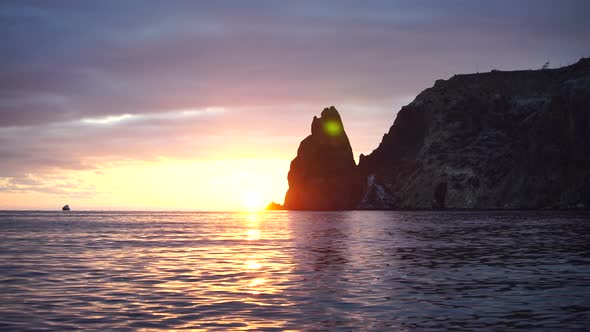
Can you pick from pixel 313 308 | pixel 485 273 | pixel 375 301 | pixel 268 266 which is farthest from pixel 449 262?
pixel 313 308

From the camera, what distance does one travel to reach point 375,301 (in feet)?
76.2

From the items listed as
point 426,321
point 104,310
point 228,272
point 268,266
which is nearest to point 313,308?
point 426,321

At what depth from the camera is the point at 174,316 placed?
2011 centimetres

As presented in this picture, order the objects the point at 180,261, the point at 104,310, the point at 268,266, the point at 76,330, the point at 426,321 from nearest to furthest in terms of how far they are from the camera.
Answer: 1. the point at 76,330
2. the point at 426,321
3. the point at 104,310
4. the point at 268,266
5. the point at 180,261

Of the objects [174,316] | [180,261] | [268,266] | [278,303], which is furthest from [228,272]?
[174,316]

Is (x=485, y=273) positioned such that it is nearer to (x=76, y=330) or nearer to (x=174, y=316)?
(x=174, y=316)

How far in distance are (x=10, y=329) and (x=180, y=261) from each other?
22.9 meters

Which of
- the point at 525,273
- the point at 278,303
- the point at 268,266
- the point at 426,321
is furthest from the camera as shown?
the point at 268,266

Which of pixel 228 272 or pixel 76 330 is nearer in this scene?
pixel 76 330

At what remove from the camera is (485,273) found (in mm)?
32719

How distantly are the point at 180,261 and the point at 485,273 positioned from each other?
20.2 meters

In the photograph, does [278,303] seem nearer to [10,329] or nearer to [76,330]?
[76,330]

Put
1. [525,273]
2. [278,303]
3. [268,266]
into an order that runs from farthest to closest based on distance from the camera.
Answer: [268,266] < [525,273] < [278,303]

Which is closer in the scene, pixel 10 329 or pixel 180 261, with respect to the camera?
pixel 10 329
